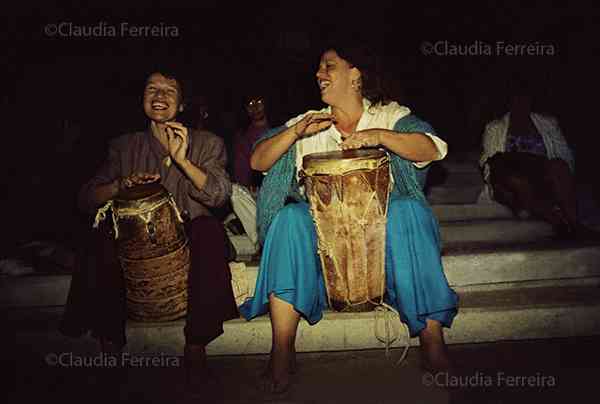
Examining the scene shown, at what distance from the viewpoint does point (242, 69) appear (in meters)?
7.56

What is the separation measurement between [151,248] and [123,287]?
324 millimetres

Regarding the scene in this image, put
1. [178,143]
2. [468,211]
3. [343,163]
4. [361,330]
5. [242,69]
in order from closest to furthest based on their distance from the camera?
[343,163], [178,143], [361,330], [468,211], [242,69]

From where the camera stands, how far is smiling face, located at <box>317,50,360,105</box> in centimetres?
341

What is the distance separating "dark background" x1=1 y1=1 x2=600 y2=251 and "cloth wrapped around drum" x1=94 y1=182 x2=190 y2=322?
1846 mm

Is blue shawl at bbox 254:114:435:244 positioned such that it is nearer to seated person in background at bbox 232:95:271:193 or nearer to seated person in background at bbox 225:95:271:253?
seated person in background at bbox 225:95:271:253

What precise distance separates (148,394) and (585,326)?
8.38 ft

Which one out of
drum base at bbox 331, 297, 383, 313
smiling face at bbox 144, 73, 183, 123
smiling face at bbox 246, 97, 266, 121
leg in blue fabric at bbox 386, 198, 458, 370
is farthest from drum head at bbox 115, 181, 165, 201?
smiling face at bbox 246, 97, 266, 121

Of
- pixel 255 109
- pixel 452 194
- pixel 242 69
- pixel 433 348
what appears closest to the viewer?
pixel 433 348

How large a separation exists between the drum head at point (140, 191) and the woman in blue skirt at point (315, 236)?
598 mm

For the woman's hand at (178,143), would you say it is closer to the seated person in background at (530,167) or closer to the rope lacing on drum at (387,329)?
the rope lacing on drum at (387,329)

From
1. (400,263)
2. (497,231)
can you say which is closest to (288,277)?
(400,263)

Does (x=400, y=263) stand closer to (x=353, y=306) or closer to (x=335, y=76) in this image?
(x=353, y=306)

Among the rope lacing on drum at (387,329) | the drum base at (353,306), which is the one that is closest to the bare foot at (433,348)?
the rope lacing on drum at (387,329)

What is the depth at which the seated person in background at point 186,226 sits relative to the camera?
310 centimetres
